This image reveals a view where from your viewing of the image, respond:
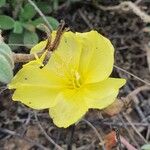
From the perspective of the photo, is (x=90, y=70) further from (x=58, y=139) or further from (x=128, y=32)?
(x=128, y=32)

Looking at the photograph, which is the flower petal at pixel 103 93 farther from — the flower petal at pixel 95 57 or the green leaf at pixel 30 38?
the green leaf at pixel 30 38

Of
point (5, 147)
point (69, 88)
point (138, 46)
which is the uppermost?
point (69, 88)

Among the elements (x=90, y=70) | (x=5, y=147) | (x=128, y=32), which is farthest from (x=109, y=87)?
(x=128, y=32)

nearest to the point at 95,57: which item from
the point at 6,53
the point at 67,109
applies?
the point at 67,109

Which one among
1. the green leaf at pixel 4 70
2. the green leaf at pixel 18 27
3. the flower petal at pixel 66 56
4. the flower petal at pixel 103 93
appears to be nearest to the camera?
the green leaf at pixel 4 70

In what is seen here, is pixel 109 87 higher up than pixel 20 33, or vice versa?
pixel 109 87

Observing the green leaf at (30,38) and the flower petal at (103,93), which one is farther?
the green leaf at (30,38)

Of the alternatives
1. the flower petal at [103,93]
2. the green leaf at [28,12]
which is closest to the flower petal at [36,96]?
the flower petal at [103,93]

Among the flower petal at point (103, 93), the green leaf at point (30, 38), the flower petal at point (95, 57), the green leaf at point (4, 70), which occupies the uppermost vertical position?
the green leaf at point (4, 70)
